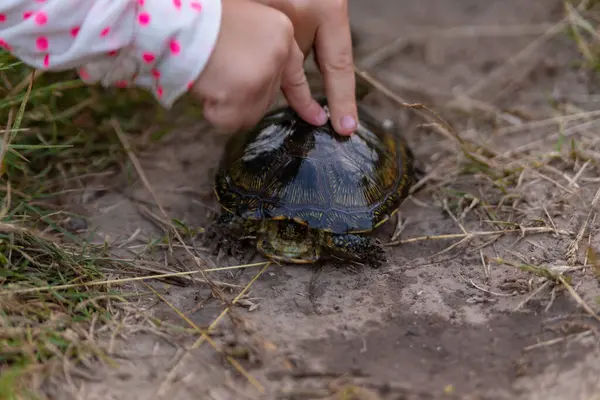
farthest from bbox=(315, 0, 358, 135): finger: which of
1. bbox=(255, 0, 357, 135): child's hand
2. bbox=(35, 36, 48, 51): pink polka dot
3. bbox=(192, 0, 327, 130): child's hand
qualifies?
bbox=(35, 36, 48, 51): pink polka dot

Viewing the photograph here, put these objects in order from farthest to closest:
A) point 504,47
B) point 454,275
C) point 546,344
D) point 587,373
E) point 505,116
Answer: point 504,47 < point 505,116 < point 454,275 < point 546,344 < point 587,373

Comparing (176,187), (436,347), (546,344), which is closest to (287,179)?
(176,187)

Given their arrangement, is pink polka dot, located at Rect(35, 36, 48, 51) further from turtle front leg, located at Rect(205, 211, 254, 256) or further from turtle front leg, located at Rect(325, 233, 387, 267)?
turtle front leg, located at Rect(325, 233, 387, 267)

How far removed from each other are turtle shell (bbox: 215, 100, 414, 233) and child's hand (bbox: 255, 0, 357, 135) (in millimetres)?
194

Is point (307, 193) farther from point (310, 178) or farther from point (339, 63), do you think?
point (339, 63)

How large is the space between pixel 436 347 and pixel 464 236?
63 centimetres

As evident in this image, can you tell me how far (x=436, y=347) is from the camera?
192 cm

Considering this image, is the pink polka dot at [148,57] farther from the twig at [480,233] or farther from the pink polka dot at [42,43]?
the twig at [480,233]

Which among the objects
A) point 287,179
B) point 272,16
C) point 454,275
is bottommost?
point 454,275

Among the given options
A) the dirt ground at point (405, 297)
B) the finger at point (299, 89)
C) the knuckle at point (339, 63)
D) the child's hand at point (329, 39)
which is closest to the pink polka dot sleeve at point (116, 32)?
the finger at point (299, 89)

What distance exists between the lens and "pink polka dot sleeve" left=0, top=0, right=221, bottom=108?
5.38ft

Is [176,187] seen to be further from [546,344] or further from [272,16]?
[546,344]

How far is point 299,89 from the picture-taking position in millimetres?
2154

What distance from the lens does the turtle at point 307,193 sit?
2.34 metres
